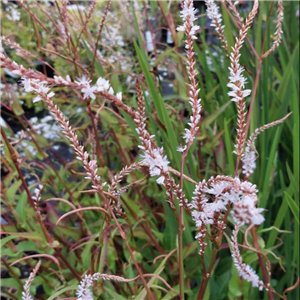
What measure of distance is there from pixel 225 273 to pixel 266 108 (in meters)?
0.40

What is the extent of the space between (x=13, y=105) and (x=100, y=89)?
27.7 inches

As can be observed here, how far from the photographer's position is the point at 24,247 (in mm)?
791

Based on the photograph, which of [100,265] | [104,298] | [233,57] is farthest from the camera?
[104,298]

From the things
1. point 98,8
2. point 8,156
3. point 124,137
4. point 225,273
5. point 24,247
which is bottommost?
point 225,273

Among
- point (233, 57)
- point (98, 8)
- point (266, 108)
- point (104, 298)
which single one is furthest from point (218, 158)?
point (98, 8)

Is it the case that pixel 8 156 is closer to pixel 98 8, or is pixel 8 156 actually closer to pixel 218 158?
pixel 218 158

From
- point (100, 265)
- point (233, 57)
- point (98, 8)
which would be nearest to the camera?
point (233, 57)

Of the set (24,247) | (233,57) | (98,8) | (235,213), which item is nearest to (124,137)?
(24,247)

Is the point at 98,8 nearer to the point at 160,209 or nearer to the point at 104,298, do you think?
the point at 160,209

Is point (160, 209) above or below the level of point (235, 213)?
below

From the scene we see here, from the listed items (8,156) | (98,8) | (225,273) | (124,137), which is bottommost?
(225,273)

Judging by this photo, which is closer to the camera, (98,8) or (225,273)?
(225,273)

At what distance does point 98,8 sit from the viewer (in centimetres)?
244

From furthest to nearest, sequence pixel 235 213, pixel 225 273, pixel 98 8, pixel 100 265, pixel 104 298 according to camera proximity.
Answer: pixel 98 8 < pixel 225 273 < pixel 104 298 < pixel 100 265 < pixel 235 213
